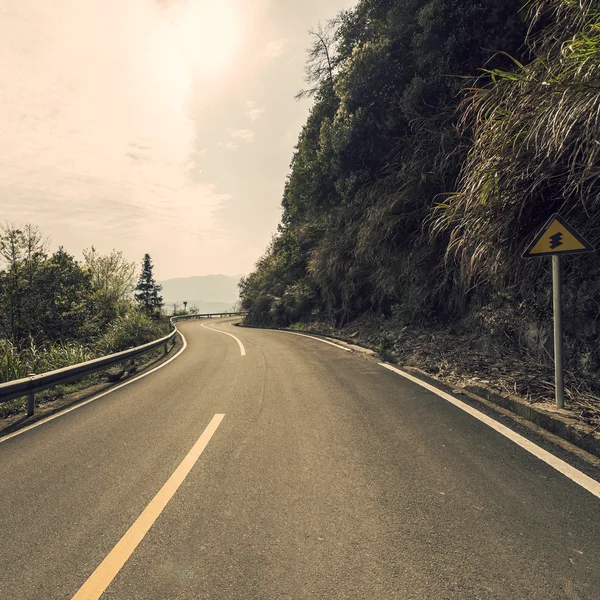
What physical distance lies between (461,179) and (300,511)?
7.75m

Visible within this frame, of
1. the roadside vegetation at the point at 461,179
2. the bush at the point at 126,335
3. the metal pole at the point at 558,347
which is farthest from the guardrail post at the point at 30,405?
the bush at the point at 126,335

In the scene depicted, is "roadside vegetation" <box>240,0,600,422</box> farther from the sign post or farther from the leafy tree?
the leafy tree

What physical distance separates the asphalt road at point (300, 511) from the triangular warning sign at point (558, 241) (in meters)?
2.34

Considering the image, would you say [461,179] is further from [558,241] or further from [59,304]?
[59,304]

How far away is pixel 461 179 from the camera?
800cm

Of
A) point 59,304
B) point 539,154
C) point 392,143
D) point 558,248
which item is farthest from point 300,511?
point 59,304

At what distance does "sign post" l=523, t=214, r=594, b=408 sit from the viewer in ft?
14.0

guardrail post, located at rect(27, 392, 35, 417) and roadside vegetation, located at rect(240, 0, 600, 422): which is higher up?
roadside vegetation, located at rect(240, 0, 600, 422)

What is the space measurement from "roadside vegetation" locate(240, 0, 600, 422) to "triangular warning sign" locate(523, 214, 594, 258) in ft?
2.94

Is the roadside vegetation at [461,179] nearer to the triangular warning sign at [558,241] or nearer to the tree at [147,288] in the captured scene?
the triangular warning sign at [558,241]

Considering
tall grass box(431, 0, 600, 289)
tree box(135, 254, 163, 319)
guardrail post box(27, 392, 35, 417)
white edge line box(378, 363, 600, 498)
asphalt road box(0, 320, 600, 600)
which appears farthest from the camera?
tree box(135, 254, 163, 319)

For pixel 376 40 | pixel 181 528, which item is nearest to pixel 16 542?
pixel 181 528

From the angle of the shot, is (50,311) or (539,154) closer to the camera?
(539,154)

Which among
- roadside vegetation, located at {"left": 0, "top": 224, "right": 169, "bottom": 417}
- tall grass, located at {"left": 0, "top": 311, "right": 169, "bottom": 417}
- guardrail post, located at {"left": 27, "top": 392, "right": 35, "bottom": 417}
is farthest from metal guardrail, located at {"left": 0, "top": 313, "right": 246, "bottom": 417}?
roadside vegetation, located at {"left": 0, "top": 224, "right": 169, "bottom": 417}
